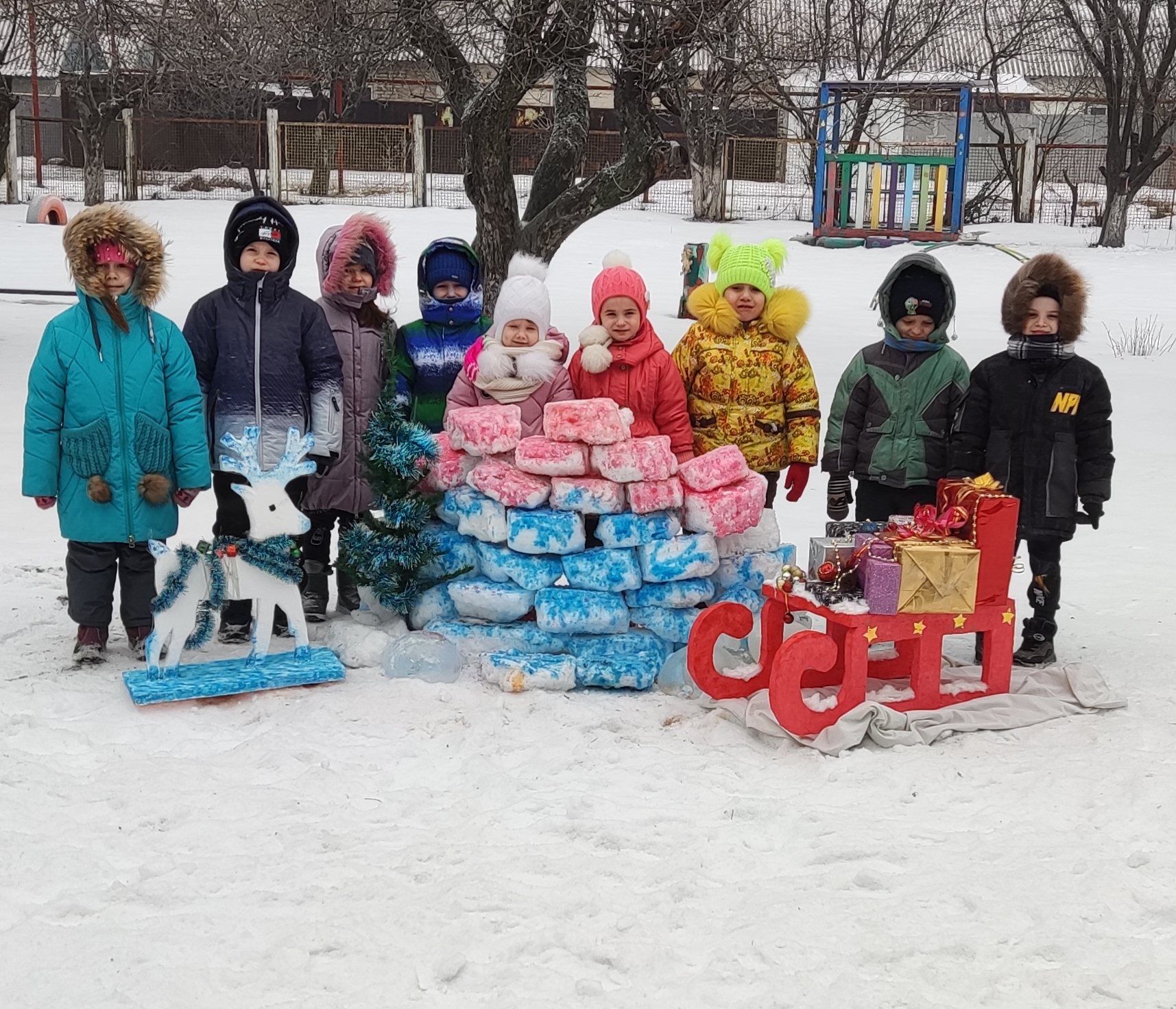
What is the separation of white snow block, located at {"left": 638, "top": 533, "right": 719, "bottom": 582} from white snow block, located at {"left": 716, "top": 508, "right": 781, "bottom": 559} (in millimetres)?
217

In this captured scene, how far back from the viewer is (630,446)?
472cm

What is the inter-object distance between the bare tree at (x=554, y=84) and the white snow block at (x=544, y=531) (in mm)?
4229

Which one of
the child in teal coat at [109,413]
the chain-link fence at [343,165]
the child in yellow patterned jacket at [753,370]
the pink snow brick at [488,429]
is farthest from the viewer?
the chain-link fence at [343,165]

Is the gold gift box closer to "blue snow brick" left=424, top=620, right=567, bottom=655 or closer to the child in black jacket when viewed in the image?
the child in black jacket

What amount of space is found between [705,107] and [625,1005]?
1612 centimetres

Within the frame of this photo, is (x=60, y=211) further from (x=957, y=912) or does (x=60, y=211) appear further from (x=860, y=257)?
(x=957, y=912)

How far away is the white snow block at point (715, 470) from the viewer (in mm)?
4781

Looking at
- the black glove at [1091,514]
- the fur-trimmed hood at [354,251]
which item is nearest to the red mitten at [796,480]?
the black glove at [1091,514]

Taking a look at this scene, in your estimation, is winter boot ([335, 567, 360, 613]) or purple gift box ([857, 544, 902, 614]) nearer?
purple gift box ([857, 544, 902, 614])

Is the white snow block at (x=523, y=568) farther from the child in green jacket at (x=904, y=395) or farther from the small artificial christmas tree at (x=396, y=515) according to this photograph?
the child in green jacket at (x=904, y=395)

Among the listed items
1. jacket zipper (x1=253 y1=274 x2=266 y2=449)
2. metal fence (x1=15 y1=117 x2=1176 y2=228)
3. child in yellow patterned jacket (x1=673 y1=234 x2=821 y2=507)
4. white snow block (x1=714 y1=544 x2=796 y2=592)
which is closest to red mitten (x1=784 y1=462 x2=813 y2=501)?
child in yellow patterned jacket (x1=673 y1=234 x2=821 y2=507)

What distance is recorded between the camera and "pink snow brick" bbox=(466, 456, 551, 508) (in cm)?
474

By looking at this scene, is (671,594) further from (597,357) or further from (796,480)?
(597,357)

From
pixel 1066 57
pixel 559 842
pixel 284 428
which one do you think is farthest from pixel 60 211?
pixel 1066 57
